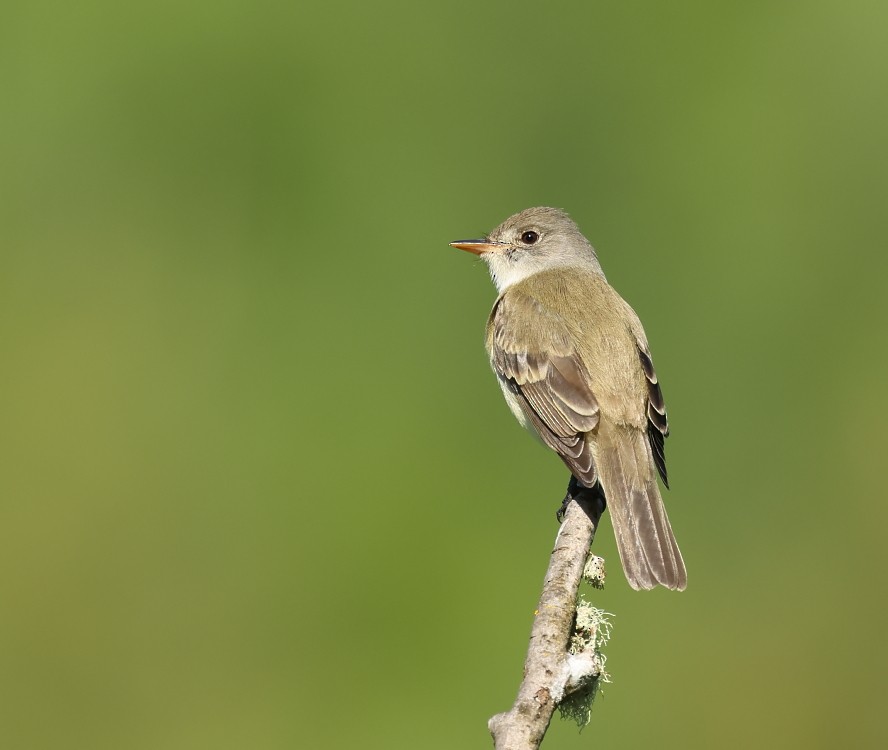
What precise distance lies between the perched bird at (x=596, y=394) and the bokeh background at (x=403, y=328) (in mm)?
1844

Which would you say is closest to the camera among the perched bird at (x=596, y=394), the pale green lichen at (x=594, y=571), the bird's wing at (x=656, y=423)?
the pale green lichen at (x=594, y=571)

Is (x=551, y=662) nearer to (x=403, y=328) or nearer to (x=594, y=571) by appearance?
(x=594, y=571)

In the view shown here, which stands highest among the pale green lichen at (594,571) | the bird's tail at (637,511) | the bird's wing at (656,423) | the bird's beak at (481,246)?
the bird's beak at (481,246)

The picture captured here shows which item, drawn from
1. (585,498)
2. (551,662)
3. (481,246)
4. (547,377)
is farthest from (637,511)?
(481,246)

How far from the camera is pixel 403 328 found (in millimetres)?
8609

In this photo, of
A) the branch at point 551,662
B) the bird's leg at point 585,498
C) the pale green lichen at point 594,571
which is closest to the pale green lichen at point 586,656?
the branch at point 551,662

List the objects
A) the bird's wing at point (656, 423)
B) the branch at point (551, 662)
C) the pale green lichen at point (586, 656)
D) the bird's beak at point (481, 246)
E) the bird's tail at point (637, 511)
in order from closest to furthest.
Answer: the branch at point (551, 662) < the pale green lichen at point (586, 656) < the bird's tail at point (637, 511) < the bird's wing at point (656, 423) < the bird's beak at point (481, 246)

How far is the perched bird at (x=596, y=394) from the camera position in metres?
Result: 5.44

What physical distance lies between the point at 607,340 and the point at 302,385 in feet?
10.3

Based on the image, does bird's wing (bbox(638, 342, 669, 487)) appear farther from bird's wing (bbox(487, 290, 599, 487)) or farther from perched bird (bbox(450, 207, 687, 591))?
bird's wing (bbox(487, 290, 599, 487))

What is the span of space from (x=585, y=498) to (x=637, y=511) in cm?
23

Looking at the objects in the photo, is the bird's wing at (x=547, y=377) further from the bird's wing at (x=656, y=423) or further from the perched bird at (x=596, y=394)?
the bird's wing at (x=656, y=423)

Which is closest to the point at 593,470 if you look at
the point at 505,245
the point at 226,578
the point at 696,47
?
the point at 505,245

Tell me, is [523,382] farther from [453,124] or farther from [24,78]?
[24,78]
